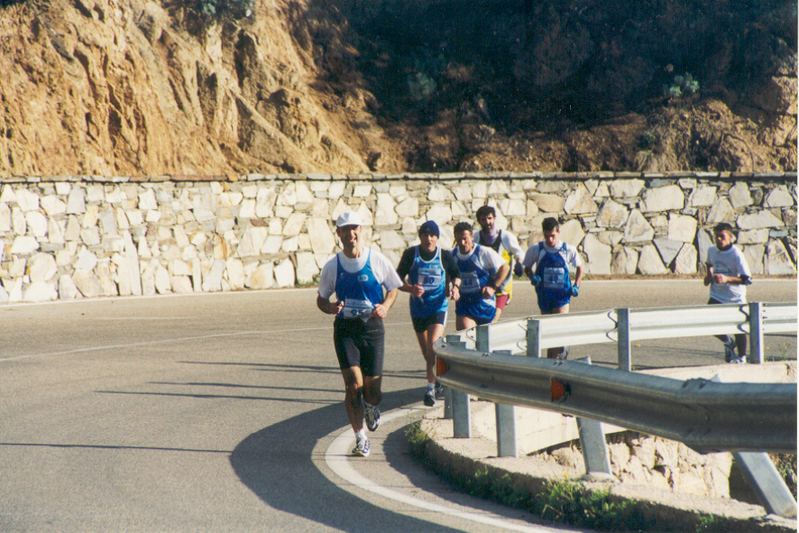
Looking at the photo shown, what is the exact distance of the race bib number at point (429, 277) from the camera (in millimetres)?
8094

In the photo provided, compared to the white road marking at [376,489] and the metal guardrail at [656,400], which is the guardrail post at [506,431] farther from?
the white road marking at [376,489]

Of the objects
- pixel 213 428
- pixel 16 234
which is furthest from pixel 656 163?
pixel 213 428

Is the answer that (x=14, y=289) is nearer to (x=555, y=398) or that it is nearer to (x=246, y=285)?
(x=246, y=285)

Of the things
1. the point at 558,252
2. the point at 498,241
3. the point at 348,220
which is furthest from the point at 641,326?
the point at 348,220

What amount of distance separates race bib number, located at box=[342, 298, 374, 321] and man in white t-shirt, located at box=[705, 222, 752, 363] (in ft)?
16.2

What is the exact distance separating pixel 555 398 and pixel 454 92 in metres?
27.2

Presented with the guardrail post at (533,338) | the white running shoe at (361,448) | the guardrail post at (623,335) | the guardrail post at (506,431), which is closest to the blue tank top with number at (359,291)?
the white running shoe at (361,448)

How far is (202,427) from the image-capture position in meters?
7.13

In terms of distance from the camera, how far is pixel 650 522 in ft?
13.3

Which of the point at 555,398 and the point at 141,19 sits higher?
the point at 141,19

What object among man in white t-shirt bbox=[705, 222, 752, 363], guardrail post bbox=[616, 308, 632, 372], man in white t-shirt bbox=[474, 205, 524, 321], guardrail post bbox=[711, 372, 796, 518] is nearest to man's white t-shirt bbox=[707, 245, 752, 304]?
man in white t-shirt bbox=[705, 222, 752, 363]

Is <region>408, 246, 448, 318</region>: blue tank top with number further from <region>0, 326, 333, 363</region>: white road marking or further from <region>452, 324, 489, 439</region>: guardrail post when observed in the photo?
<region>0, 326, 333, 363</region>: white road marking

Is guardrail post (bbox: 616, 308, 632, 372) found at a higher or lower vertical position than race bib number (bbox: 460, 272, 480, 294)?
lower

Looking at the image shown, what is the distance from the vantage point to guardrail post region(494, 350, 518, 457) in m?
5.22
